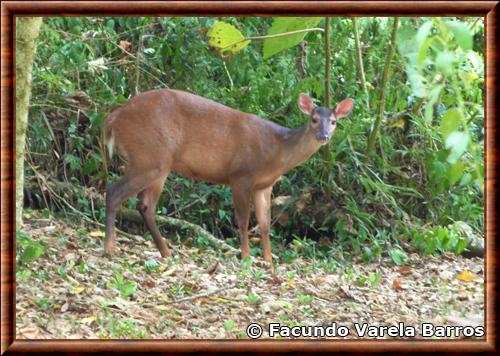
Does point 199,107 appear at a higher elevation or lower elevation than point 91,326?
higher

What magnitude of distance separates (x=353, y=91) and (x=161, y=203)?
2204mm

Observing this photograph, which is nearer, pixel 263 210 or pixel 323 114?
pixel 323 114

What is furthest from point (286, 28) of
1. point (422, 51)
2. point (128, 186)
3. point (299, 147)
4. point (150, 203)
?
point (422, 51)

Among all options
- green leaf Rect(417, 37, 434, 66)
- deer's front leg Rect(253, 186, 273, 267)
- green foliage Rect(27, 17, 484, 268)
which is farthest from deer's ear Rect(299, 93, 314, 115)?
green leaf Rect(417, 37, 434, 66)

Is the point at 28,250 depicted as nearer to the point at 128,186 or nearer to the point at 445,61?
the point at 128,186

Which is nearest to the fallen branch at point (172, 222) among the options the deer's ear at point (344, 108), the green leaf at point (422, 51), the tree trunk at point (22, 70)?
the deer's ear at point (344, 108)

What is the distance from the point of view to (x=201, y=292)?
6449 millimetres

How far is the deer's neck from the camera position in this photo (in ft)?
27.1

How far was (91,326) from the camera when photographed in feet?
18.1

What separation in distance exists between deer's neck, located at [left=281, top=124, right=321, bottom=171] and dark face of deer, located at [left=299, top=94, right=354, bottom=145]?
0.10 m

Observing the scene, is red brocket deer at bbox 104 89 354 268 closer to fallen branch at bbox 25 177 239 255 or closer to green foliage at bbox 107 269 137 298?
fallen branch at bbox 25 177 239 255

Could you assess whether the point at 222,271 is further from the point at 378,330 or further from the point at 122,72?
the point at 122,72

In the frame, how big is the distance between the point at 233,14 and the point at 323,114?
10.7ft

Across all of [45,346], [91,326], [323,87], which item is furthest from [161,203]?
[45,346]
